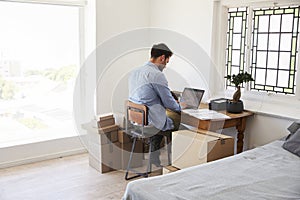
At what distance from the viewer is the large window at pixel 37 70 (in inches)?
151

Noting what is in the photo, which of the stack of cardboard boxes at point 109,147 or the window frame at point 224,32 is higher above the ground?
the window frame at point 224,32

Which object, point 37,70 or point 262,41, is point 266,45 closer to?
point 262,41

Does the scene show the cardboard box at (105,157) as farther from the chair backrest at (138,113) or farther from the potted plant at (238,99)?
the potted plant at (238,99)

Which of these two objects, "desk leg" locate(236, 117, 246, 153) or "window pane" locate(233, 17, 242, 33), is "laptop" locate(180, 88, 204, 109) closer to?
"desk leg" locate(236, 117, 246, 153)

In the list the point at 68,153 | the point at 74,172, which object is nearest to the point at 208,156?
the point at 74,172

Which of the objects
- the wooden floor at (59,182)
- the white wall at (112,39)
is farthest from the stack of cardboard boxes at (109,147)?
the white wall at (112,39)

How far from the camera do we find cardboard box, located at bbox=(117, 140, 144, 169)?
12.4 feet

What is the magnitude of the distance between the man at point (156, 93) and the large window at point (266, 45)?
3.04ft

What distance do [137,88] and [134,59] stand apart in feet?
4.62

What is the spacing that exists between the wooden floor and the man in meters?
0.65

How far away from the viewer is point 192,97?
3.76 m

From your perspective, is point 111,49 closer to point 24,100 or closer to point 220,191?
point 24,100

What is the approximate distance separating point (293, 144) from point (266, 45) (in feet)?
4.11

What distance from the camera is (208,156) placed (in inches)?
115
